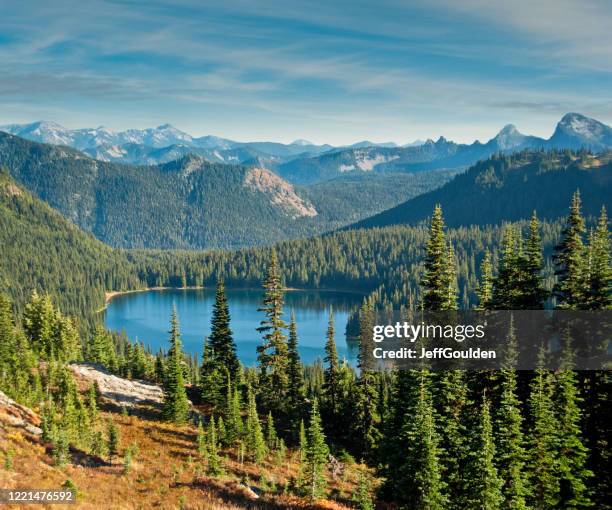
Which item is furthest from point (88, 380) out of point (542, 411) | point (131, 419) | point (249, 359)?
point (249, 359)

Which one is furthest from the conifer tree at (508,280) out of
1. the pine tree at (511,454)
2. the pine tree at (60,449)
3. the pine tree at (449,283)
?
the pine tree at (60,449)

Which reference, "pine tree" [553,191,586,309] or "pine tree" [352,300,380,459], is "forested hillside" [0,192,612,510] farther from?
"pine tree" [352,300,380,459]

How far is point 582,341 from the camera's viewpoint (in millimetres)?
37375

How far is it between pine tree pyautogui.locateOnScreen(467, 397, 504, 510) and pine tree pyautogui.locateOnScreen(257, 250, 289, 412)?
30.1m

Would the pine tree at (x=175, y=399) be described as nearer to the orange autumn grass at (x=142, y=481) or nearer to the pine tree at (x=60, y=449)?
the orange autumn grass at (x=142, y=481)

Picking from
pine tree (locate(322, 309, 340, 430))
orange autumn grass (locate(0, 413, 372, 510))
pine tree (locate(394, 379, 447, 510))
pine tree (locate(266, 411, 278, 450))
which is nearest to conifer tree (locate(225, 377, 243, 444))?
pine tree (locate(266, 411, 278, 450))

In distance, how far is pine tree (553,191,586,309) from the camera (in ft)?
127

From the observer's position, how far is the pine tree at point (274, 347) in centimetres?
5809

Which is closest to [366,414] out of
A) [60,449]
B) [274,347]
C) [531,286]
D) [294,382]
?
[294,382]

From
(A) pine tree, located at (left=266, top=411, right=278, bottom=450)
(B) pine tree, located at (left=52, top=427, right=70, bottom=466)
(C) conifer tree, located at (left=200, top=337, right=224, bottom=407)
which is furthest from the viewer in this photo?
(C) conifer tree, located at (left=200, top=337, right=224, bottom=407)

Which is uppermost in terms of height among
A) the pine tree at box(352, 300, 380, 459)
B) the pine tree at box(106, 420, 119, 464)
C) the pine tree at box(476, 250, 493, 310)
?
the pine tree at box(476, 250, 493, 310)

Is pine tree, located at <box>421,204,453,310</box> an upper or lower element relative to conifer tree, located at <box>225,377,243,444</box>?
upper

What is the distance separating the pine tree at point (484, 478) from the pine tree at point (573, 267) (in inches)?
551

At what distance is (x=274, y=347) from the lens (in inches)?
2366
